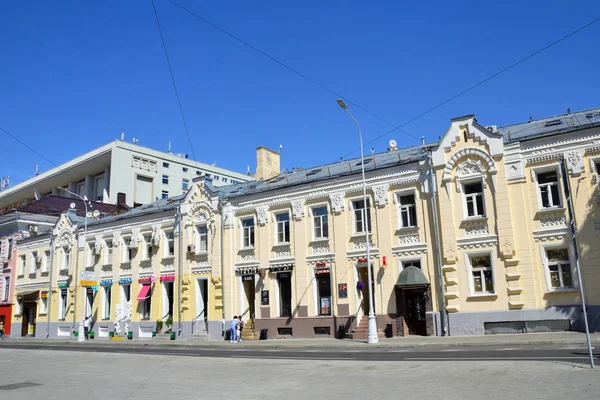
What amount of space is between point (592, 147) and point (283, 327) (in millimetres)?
18750

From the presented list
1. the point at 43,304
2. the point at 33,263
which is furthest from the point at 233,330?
the point at 33,263

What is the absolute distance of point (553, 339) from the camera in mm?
20812

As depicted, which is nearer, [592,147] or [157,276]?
[592,147]

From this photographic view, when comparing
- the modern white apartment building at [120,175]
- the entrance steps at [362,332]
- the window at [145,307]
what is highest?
the modern white apartment building at [120,175]

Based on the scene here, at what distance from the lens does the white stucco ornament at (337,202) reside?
31375 mm

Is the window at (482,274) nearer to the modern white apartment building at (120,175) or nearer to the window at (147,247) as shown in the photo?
the window at (147,247)

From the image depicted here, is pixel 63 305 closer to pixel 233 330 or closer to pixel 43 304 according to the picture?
pixel 43 304

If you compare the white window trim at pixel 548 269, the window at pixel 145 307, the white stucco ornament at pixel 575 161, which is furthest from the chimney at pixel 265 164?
the white stucco ornament at pixel 575 161

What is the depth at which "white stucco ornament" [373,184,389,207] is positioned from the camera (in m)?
29.9

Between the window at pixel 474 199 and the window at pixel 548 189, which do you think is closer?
the window at pixel 548 189

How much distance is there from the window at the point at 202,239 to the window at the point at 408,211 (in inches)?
558

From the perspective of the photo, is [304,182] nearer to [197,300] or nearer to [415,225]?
[415,225]

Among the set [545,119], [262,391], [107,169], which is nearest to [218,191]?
[545,119]

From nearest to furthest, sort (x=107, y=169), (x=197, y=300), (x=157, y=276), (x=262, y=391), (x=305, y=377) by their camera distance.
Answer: (x=262, y=391) < (x=305, y=377) < (x=197, y=300) < (x=157, y=276) < (x=107, y=169)
